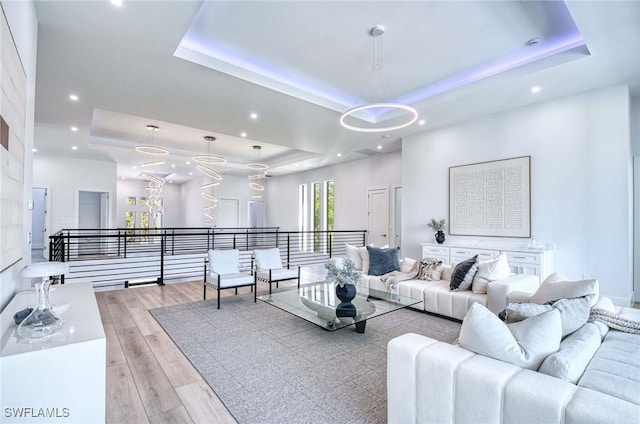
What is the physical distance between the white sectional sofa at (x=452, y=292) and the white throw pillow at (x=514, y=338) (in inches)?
76.3

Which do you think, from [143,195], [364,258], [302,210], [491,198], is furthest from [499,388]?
[143,195]

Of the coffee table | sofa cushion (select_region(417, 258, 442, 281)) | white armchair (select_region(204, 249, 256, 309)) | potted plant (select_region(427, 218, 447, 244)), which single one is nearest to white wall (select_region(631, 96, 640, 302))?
potted plant (select_region(427, 218, 447, 244))

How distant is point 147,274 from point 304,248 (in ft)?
20.2

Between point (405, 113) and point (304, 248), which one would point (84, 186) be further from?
point (405, 113)

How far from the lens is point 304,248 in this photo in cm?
1208

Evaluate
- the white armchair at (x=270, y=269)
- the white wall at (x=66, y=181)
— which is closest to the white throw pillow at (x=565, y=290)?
the white armchair at (x=270, y=269)

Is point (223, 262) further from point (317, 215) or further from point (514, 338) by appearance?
point (317, 215)

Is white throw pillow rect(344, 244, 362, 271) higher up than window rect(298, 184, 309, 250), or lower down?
lower down

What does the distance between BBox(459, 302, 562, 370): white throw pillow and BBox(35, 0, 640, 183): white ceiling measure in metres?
3.15

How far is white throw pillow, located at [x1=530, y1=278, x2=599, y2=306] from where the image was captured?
2.34 m

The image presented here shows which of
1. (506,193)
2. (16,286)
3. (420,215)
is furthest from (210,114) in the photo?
(506,193)

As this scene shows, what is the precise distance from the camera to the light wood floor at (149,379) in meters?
2.23

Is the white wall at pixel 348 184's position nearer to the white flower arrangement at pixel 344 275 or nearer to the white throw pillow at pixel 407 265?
the white throw pillow at pixel 407 265

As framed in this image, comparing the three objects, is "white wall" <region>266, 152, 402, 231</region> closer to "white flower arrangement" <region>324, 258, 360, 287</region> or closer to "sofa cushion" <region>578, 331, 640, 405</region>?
"white flower arrangement" <region>324, 258, 360, 287</region>
